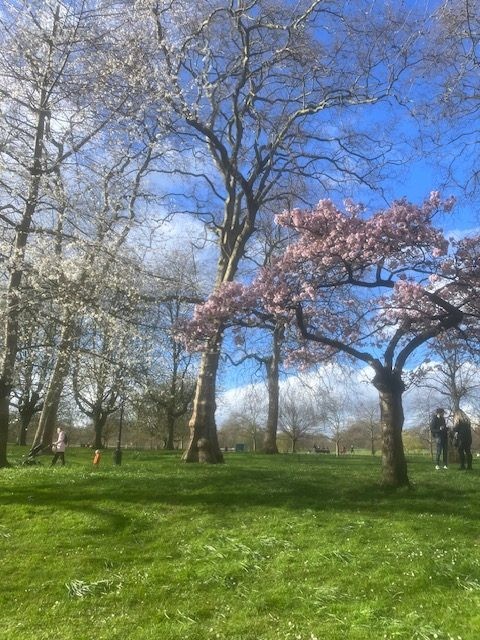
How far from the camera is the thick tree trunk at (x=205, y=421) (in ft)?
55.0

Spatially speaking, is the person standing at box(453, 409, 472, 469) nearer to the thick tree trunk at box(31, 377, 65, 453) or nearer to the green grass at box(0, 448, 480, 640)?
the green grass at box(0, 448, 480, 640)

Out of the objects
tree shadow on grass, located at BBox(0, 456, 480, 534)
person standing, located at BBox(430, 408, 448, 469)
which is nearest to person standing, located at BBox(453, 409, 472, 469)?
person standing, located at BBox(430, 408, 448, 469)

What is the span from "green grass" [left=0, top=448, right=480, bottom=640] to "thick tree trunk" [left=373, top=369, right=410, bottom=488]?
52 centimetres

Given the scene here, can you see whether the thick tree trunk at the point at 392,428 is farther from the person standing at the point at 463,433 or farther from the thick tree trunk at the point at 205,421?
the thick tree trunk at the point at 205,421

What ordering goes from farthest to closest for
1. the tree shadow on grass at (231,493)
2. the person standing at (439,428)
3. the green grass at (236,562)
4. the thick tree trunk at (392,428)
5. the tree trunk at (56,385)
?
the person standing at (439,428)
the tree trunk at (56,385)
the thick tree trunk at (392,428)
the tree shadow on grass at (231,493)
the green grass at (236,562)

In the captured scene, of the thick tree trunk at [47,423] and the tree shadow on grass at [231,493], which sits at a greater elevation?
the thick tree trunk at [47,423]

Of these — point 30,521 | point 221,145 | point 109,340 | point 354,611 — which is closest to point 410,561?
point 354,611

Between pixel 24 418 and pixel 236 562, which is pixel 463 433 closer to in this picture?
pixel 236 562

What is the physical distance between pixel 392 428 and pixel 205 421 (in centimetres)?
695

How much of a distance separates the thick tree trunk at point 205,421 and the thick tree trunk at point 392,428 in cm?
629

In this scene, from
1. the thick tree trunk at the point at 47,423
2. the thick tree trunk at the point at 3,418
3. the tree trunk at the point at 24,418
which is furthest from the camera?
the tree trunk at the point at 24,418

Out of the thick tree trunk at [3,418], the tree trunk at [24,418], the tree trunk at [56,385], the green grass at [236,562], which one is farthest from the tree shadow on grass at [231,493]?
the tree trunk at [24,418]

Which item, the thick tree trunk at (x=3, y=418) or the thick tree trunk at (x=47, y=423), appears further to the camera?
the thick tree trunk at (x=47, y=423)

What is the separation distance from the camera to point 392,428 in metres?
11.3
